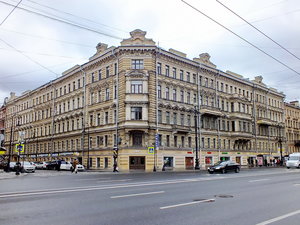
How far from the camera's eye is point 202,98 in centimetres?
4941

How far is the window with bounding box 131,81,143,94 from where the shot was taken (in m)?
41.0

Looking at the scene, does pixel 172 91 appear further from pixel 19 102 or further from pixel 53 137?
pixel 19 102

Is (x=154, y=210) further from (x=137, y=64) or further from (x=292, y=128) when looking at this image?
(x=292, y=128)

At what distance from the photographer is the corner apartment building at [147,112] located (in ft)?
133

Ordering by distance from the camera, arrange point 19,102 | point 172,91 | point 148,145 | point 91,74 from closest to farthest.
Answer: point 148,145, point 172,91, point 91,74, point 19,102

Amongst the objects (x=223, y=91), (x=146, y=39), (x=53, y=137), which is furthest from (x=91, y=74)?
(x=223, y=91)

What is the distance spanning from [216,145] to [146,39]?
21.4 m

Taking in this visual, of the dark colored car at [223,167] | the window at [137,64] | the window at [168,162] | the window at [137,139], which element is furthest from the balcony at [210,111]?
the dark colored car at [223,167]

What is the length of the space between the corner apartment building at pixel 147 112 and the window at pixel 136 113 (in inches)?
5.2

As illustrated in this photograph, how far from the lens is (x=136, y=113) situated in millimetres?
40375

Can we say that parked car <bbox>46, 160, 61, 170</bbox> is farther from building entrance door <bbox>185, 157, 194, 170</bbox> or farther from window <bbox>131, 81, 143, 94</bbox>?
building entrance door <bbox>185, 157, 194, 170</bbox>

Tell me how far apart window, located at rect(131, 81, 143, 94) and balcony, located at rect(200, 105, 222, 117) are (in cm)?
1217

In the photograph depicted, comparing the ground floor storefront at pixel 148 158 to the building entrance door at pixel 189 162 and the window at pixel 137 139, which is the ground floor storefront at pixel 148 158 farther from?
the window at pixel 137 139

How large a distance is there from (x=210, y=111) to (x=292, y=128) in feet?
130
